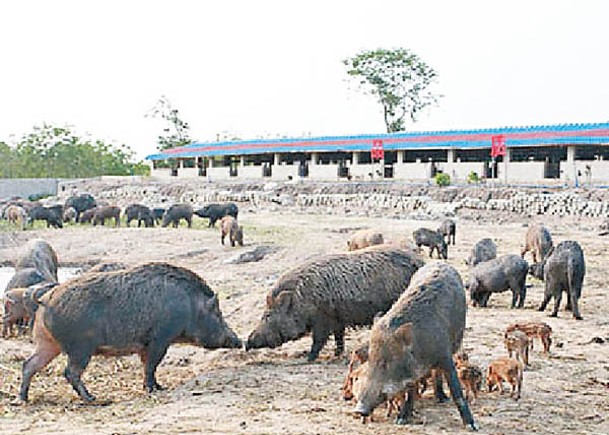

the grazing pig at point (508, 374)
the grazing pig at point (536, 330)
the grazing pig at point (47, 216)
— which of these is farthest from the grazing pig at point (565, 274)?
the grazing pig at point (47, 216)

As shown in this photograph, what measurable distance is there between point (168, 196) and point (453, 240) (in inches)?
1135

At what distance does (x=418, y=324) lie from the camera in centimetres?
770

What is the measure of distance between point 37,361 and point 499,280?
7.96 m

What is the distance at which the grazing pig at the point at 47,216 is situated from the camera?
33469 millimetres

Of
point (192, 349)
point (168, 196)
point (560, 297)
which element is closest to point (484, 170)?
point (168, 196)

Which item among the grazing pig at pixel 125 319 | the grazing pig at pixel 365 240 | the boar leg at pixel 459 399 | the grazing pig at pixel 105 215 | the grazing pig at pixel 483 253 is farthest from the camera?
the grazing pig at pixel 105 215

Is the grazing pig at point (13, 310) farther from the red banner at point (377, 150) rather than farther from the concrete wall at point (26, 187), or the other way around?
the concrete wall at point (26, 187)

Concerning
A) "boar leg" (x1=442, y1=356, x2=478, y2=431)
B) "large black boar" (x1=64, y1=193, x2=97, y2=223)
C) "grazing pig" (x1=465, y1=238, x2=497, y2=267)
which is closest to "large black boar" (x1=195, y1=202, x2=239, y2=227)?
"large black boar" (x1=64, y1=193, x2=97, y2=223)

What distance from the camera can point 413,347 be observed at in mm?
7469

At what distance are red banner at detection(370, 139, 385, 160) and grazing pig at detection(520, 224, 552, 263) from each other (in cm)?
2867

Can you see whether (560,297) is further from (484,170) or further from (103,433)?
(484,170)

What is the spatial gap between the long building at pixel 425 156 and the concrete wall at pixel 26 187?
31.9 ft

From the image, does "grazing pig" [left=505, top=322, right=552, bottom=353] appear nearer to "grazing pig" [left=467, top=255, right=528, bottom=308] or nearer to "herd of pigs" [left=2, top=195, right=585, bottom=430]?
"herd of pigs" [left=2, top=195, right=585, bottom=430]

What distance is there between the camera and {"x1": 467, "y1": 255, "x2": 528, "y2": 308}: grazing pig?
14.2 meters
